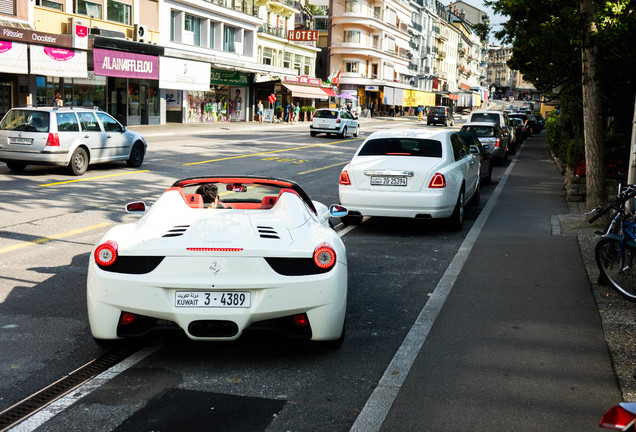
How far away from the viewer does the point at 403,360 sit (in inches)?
196

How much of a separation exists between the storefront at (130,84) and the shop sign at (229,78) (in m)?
7.25

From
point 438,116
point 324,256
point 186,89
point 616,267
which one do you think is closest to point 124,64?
point 186,89

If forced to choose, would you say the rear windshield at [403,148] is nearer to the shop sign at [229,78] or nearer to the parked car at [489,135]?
the parked car at [489,135]

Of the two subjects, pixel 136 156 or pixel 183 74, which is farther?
pixel 183 74

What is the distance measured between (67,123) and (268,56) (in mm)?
46307

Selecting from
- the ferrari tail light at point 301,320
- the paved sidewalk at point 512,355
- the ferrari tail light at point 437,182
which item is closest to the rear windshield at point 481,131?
the ferrari tail light at point 437,182

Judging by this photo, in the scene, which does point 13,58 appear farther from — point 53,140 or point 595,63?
point 595,63

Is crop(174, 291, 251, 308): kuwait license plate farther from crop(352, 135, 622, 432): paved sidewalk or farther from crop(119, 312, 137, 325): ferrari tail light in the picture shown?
crop(352, 135, 622, 432): paved sidewalk

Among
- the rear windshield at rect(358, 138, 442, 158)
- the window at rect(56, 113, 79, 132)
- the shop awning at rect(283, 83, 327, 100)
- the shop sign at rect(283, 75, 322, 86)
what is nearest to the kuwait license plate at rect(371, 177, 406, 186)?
the rear windshield at rect(358, 138, 442, 158)

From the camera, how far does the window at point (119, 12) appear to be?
123 ft

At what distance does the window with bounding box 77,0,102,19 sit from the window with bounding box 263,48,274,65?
81.8 feet

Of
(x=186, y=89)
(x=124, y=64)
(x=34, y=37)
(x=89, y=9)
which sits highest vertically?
(x=89, y=9)

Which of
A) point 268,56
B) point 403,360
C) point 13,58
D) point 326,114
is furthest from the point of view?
point 268,56

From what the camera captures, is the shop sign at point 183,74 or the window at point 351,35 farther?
the window at point 351,35
